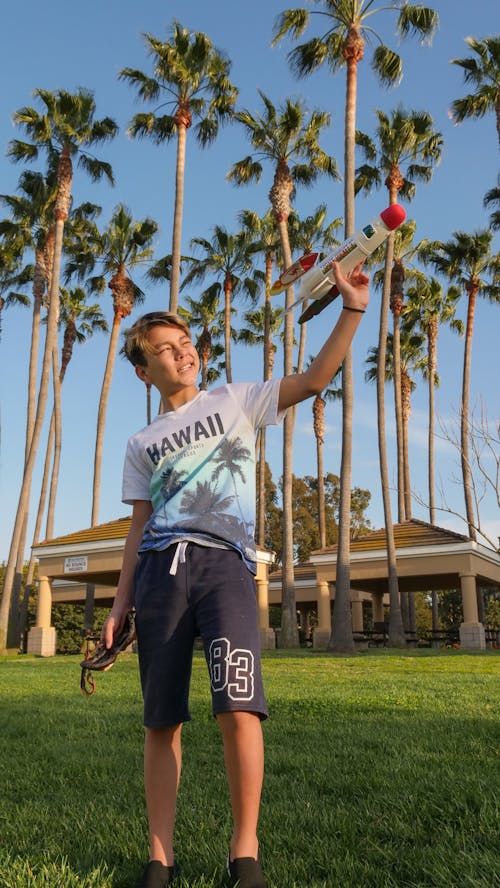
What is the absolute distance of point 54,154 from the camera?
29312 mm

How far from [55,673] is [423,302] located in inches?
1139

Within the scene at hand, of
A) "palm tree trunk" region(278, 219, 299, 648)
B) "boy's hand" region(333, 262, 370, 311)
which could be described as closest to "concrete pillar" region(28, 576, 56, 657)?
"palm tree trunk" region(278, 219, 299, 648)

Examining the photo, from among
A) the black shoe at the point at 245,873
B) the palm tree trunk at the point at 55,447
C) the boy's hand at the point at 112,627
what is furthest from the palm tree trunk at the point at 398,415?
the black shoe at the point at 245,873

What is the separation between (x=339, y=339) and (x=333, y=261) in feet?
1.25

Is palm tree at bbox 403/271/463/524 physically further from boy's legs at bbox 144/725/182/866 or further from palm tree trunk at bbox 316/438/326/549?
boy's legs at bbox 144/725/182/866

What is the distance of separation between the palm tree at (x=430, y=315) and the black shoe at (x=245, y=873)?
33.8 meters

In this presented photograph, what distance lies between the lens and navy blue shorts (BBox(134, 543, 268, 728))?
99.0 inches

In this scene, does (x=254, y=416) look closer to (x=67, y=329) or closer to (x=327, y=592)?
(x=327, y=592)

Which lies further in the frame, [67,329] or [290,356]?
[67,329]

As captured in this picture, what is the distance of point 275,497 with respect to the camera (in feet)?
197

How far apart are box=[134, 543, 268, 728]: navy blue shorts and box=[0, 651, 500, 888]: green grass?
2.01ft

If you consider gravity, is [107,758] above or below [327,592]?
below

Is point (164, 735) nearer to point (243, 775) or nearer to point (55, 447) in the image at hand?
point (243, 775)

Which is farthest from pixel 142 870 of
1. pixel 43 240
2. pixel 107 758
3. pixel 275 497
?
pixel 275 497
